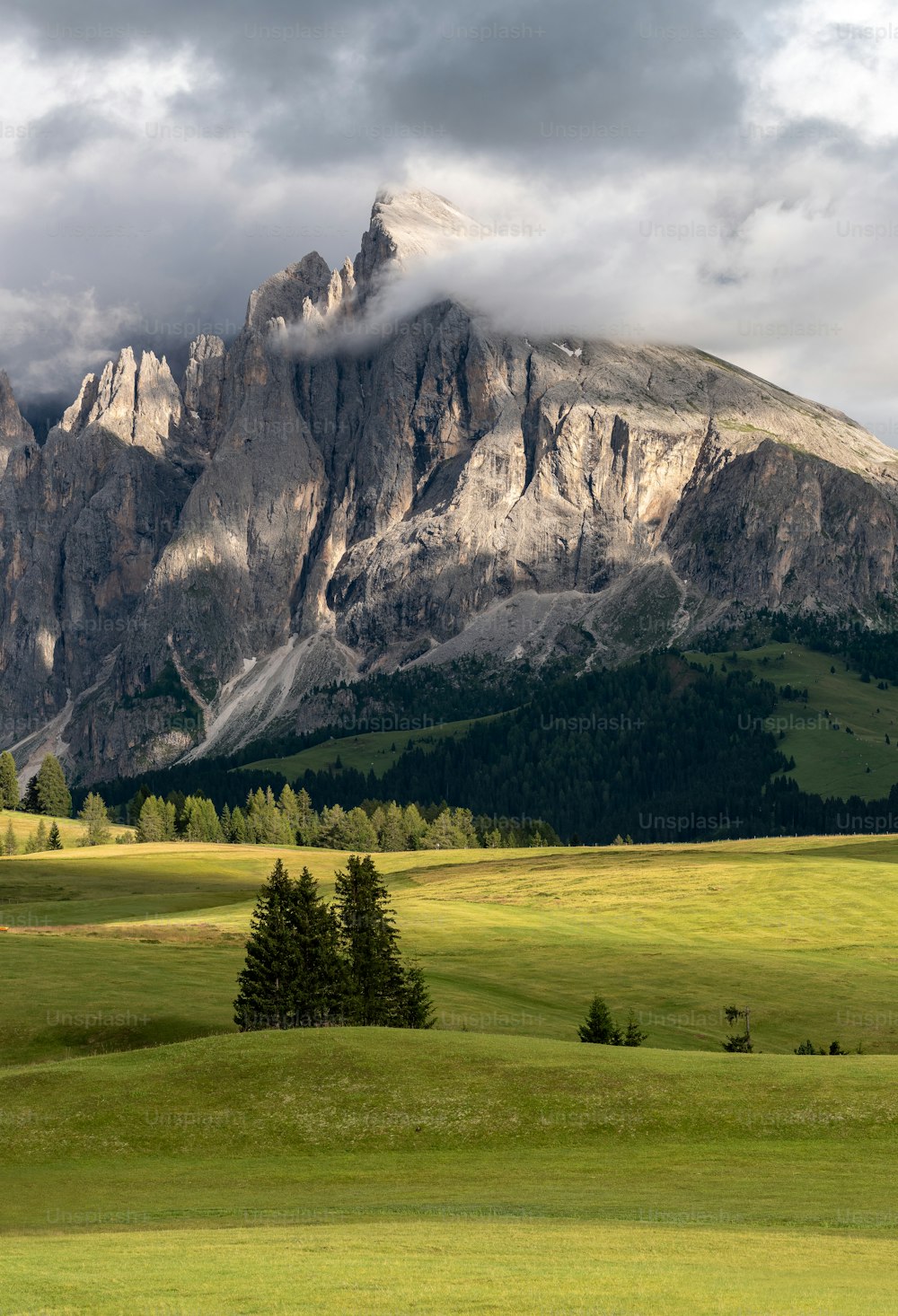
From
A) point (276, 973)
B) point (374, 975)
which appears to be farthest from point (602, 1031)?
point (276, 973)

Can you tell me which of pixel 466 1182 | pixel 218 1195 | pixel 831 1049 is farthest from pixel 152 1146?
pixel 831 1049

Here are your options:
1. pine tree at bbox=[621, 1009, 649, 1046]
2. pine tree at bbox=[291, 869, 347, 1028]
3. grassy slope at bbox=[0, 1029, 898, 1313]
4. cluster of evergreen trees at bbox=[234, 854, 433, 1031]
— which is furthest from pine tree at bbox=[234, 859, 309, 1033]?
pine tree at bbox=[621, 1009, 649, 1046]

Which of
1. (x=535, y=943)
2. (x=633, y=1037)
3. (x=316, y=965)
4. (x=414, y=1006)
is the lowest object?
(x=633, y=1037)

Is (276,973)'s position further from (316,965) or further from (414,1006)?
(414,1006)

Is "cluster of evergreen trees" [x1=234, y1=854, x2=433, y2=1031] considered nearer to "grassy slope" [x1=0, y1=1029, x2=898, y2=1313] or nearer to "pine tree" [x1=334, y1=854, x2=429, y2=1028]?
"pine tree" [x1=334, y1=854, x2=429, y2=1028]

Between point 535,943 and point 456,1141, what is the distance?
218 feet

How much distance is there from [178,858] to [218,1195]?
505 feet

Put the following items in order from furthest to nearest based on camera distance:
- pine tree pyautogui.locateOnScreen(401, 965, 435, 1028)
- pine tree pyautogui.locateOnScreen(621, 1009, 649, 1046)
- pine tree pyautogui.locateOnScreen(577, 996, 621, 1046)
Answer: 1. pine tree pyautogui.locateOnScreen(401, 965, 435, 1028)
2. pine tree pyautogui.locateOnScreen(621, 1009, 649, 1046)
3. pine tree pyautogui.locateOnScreen(577, 996, 621, 1046)

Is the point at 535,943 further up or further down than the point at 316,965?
further down

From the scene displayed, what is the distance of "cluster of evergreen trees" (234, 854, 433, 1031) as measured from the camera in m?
74.2

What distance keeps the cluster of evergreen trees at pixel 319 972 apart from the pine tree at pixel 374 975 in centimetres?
5

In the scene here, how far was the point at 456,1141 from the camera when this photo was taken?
50.1 meters

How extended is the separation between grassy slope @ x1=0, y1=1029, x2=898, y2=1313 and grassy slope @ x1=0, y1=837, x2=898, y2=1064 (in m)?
20.4

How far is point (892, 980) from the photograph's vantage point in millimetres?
102812
